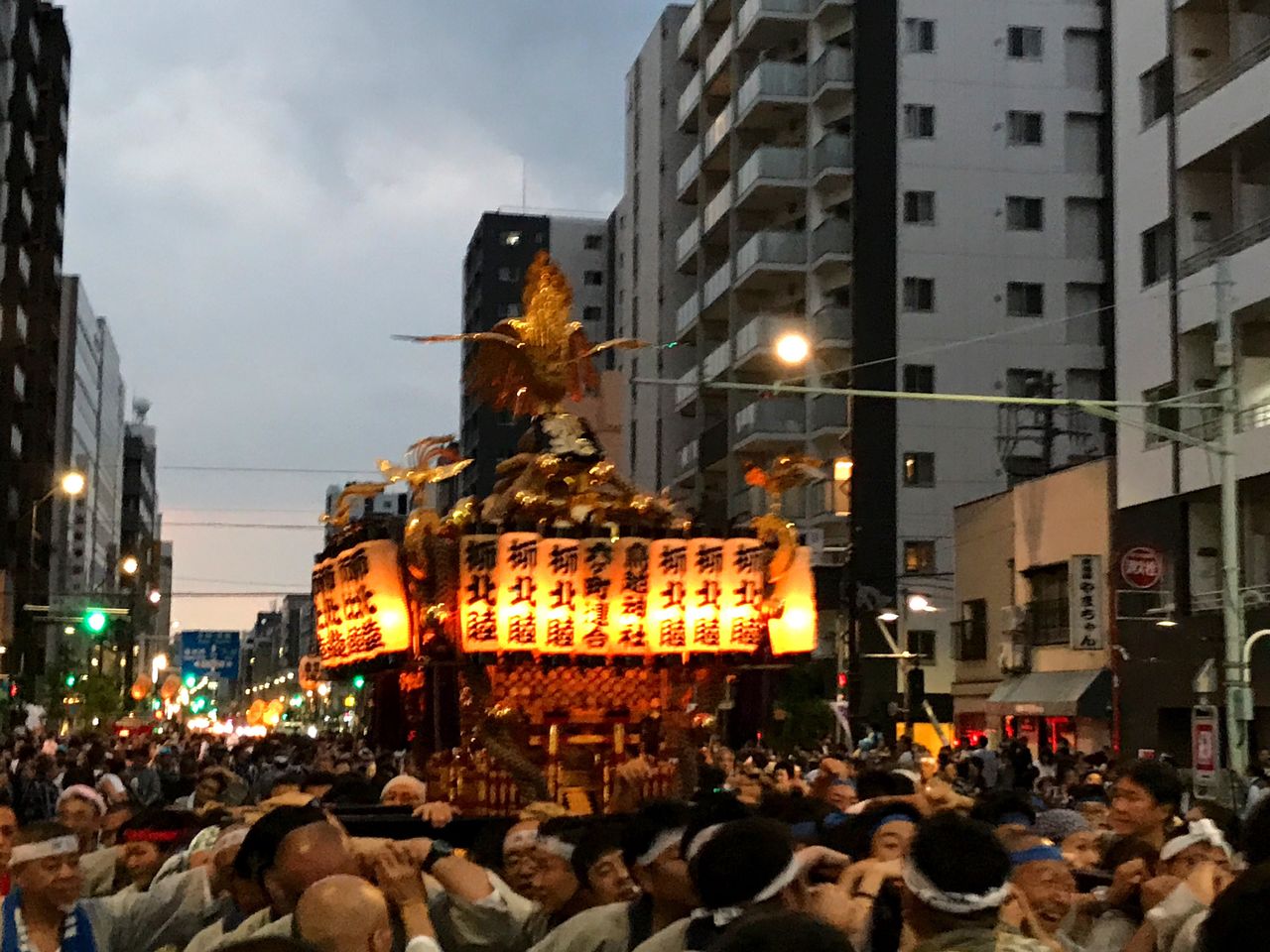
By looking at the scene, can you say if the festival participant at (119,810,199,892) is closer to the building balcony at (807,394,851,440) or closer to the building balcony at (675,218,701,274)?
the building balcony at (807,394,851,440)

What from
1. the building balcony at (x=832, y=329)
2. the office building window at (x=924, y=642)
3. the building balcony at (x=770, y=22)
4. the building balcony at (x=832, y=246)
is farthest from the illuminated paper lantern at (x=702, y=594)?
the building balcony at (x=770, y=22)

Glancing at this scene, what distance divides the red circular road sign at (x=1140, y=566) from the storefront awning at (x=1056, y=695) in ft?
17.6

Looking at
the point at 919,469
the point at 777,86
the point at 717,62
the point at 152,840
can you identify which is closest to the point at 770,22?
the point at 777,86

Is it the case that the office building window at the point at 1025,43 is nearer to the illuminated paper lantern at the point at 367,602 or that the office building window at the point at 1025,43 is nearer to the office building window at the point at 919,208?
the office building window at the point at 919,208

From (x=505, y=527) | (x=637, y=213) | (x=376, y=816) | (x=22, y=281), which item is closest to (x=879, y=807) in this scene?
(x=376, y=816)

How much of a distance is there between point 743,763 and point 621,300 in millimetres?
51707

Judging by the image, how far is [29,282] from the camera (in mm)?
73062

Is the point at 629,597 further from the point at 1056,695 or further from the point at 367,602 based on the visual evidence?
the point at 1056,695

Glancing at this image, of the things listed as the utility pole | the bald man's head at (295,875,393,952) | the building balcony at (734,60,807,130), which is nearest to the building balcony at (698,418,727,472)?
the building balcony at (734,60,807,130)

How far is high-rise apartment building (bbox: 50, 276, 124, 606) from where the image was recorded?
8525 cm

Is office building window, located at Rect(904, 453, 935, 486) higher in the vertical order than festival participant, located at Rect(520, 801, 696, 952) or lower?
higher

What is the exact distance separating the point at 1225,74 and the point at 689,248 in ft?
96.6

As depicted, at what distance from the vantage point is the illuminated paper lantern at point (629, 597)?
13.1 metres

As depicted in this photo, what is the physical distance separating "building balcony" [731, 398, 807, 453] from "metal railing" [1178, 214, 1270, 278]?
66.2ft
